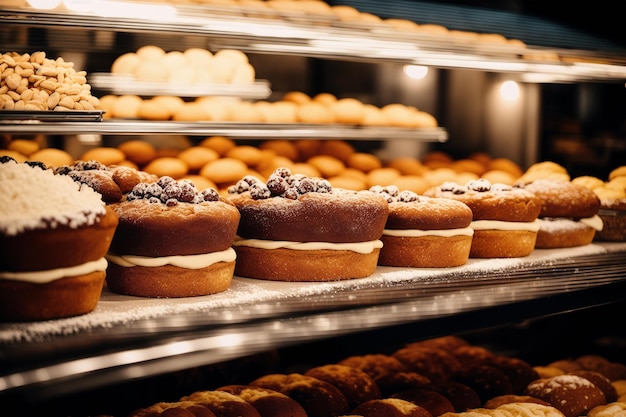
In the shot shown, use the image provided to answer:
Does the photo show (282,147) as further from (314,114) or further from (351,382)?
(351,382)

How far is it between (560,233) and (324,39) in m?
1.09

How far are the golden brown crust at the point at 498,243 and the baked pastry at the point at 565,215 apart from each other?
22 cm

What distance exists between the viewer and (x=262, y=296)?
1.75 metres

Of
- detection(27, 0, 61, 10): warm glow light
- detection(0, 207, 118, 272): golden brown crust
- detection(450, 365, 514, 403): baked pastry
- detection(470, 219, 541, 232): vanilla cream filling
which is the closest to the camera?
detection(0, 207, 118, 272): golden brown crust

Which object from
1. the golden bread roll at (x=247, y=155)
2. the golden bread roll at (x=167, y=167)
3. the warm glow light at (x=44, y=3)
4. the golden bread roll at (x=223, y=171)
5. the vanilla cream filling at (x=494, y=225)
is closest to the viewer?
the warm glow light at (x=44, y=3)

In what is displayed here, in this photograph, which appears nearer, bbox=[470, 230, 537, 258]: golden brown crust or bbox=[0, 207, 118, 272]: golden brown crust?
bbox=[0, 207, 118, 272]: golden brown crust

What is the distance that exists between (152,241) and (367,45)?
1433 millimetres

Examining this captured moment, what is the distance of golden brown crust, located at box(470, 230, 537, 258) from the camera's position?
7.61 feet

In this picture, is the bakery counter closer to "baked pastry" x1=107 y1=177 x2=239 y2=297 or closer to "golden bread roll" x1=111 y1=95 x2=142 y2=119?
"baked pastry" x1=107 y1=177 x2=239 y2=297

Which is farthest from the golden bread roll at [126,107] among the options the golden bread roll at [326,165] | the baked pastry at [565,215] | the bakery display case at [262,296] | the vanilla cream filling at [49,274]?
the baked pastry at [565,215]

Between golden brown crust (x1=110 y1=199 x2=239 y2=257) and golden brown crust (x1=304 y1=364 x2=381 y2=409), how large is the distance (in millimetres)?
769

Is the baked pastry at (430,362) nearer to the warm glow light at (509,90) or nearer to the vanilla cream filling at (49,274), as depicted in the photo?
the vanilla cream filling at (49,274)

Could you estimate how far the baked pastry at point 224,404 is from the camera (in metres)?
1.92

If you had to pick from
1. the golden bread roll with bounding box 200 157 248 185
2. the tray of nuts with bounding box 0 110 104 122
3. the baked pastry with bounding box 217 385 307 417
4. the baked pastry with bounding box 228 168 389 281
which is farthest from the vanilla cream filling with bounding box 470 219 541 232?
the golden bread roll with bounding box 200 157 248 185
